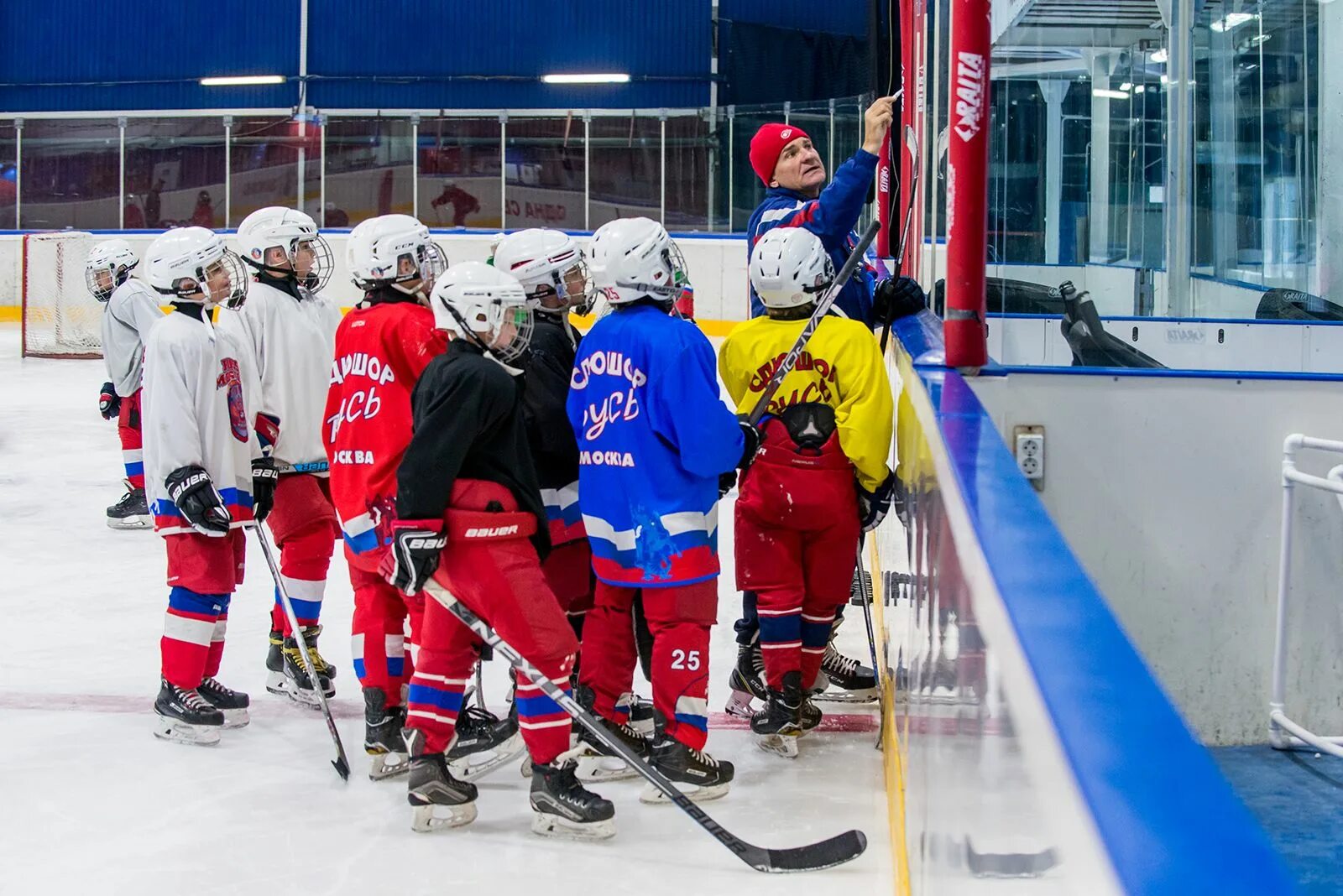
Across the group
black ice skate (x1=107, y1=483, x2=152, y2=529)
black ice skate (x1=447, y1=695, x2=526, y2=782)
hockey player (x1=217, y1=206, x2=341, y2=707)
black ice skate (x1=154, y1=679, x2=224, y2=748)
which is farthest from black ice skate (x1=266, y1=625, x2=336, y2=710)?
black ice skate (x1=107, y1=483, x2=152, y2=529)

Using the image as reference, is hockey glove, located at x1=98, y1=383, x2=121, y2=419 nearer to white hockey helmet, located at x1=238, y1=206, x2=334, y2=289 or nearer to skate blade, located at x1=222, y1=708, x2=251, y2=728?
white hockey helmet, located at x1=238, y1=206, x2=334, y2=289

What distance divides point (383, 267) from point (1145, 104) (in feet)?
10.5

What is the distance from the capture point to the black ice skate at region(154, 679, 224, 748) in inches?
136

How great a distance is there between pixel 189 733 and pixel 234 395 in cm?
78

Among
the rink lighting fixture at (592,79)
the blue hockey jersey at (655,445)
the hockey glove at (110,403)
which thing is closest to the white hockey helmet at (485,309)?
the blue hockey jersey at (655,445)

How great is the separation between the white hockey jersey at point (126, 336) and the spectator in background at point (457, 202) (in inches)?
361

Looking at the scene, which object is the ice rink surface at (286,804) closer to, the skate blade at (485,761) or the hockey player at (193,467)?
the skate blade at (485,761)

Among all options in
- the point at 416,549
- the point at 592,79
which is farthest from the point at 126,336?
the point at 592,79

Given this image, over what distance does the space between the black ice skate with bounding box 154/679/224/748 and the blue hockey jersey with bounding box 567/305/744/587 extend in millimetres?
1083

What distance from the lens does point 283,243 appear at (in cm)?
373

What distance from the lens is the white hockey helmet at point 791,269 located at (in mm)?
3273

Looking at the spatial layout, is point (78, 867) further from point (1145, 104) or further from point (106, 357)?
point (1145, 104)

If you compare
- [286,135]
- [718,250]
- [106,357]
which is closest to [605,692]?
[106,357]

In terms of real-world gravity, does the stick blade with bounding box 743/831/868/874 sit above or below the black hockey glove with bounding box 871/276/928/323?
below
